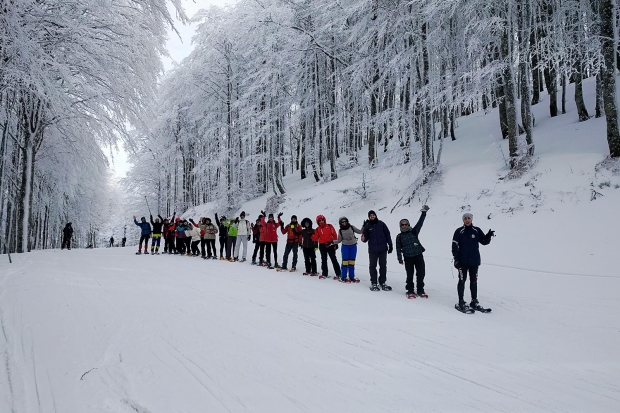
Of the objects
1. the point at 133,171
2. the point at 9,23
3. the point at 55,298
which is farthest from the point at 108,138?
the point at 133,171

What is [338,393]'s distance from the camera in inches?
118

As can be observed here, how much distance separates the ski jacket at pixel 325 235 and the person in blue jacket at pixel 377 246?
1.39m

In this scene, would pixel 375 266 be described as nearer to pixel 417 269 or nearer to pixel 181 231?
pixel 417 269

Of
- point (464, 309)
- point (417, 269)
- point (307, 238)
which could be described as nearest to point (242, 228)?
point (307, 238)

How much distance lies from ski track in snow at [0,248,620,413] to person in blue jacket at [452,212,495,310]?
1.90 ft

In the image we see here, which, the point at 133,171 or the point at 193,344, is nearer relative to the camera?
A: the point at 193,344

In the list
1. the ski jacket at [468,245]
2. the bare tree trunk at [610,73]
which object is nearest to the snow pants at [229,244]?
the ski jacket at [468,245]

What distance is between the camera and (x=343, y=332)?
4.67 metres

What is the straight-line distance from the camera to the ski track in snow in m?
2.92

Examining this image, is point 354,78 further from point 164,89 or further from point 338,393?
point 164,89

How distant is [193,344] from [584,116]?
17.7 meters

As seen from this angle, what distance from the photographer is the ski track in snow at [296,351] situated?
2920 mm

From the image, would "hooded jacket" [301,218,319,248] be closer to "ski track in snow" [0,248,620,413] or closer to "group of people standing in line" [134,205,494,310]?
"group of people standing in line" [134,205,494,310]

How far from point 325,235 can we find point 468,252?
409cm
